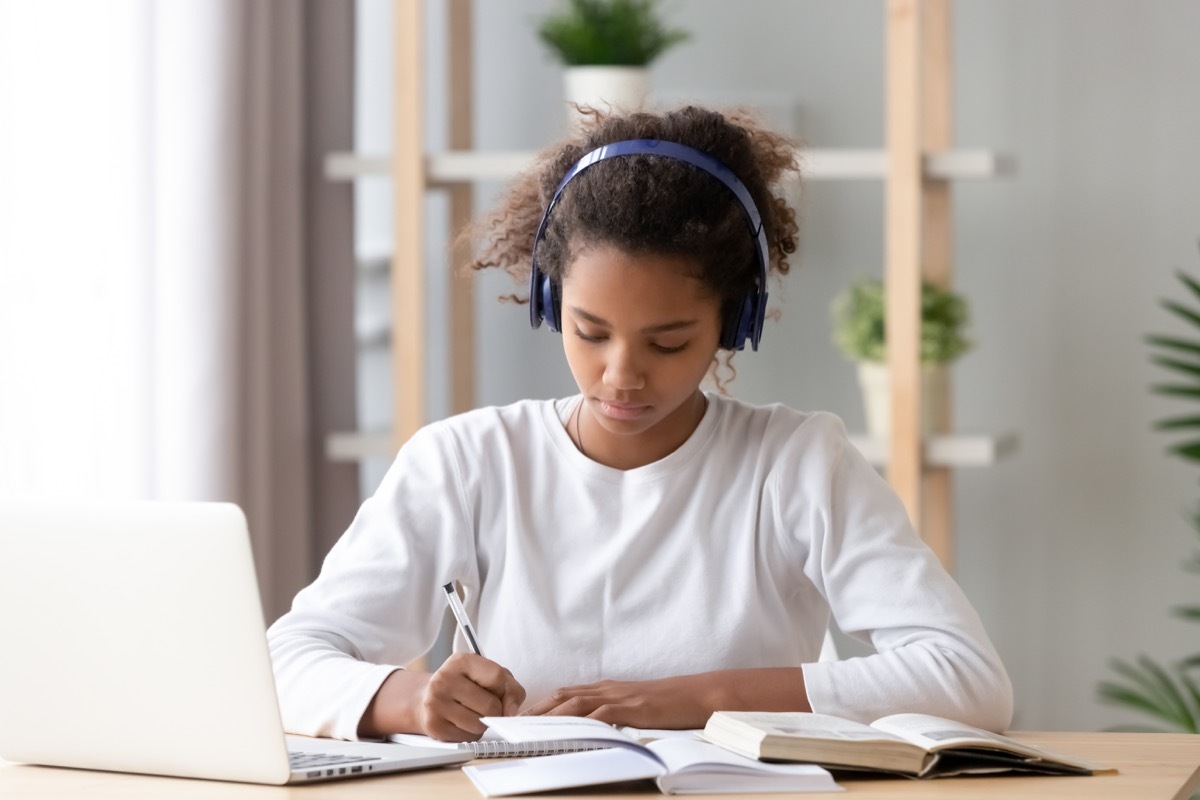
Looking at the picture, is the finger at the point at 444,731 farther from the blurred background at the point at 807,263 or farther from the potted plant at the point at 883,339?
the potted plant at the point at 883,339

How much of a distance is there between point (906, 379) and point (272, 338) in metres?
1.08

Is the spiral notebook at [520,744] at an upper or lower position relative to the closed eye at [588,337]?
lower

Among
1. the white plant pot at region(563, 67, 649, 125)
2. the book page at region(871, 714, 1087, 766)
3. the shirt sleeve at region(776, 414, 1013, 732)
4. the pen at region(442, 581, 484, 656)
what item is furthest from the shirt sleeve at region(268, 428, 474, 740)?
the white plant pot at region(563, 67, 649, 125)

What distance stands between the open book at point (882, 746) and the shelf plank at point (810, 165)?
1401 mm

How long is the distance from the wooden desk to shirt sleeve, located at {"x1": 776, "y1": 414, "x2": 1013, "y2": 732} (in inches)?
6.6

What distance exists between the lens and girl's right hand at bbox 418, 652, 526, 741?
3.94 ft

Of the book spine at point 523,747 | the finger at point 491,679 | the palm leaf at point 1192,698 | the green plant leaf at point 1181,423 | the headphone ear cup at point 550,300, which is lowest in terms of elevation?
the palm leaf at point 1192,698

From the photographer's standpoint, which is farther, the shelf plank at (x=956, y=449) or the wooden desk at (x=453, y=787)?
the shelf plank at (x=956, y=449)

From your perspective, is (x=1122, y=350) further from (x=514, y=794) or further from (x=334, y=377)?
(x=514, y=794)

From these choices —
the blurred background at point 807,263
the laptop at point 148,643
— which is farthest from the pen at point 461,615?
the blurred background at point 807,263

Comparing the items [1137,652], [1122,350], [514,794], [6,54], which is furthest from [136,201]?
[1137,652]

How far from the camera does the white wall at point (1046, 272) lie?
2.79 m

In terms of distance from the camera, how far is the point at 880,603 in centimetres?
140

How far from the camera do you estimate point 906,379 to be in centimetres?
249
